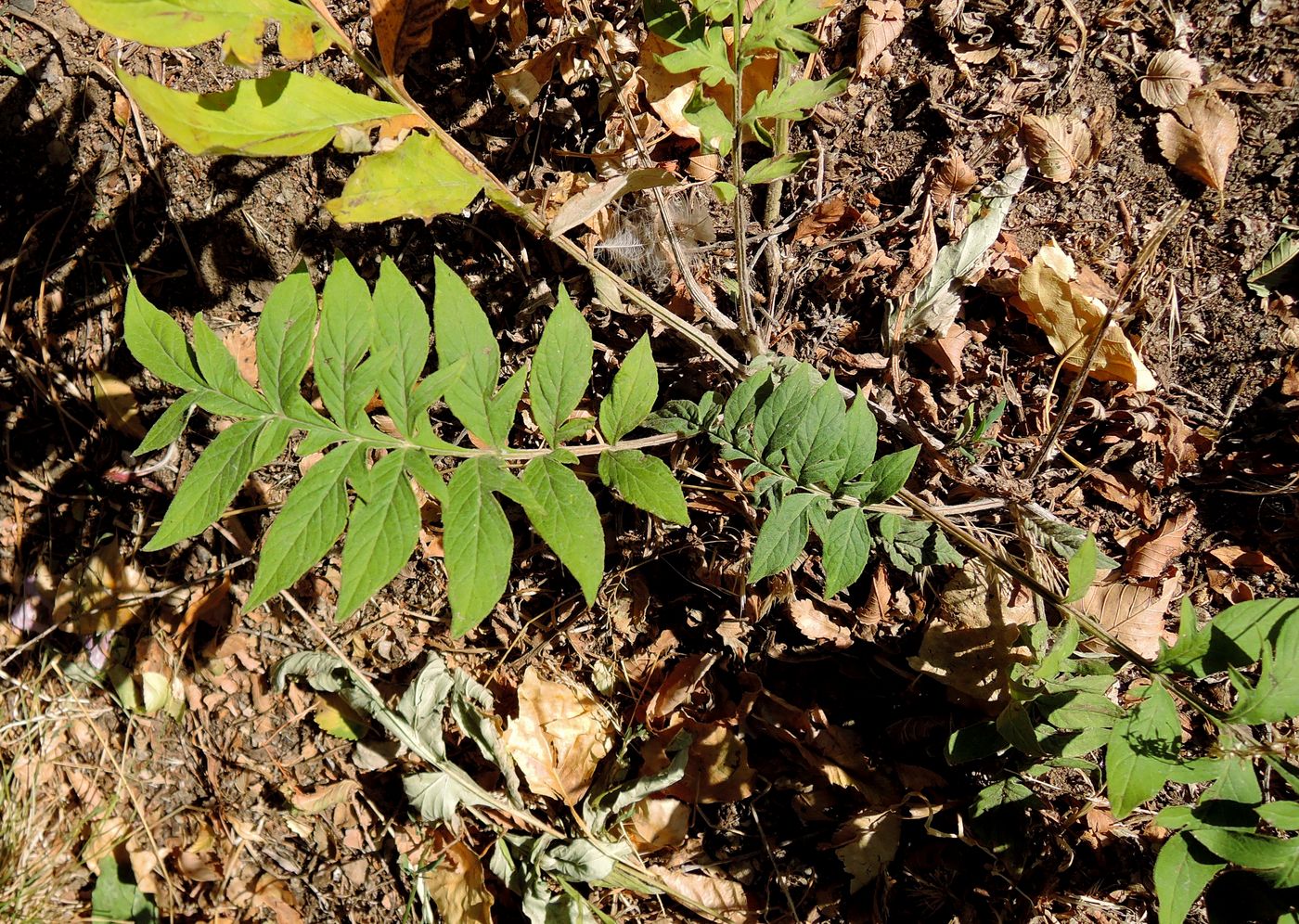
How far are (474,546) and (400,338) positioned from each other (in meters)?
0.46

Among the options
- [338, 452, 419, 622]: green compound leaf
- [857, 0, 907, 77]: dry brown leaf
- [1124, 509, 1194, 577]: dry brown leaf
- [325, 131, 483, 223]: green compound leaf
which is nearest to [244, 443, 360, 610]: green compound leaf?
[338, 452, 419, 622]: green compound leaf

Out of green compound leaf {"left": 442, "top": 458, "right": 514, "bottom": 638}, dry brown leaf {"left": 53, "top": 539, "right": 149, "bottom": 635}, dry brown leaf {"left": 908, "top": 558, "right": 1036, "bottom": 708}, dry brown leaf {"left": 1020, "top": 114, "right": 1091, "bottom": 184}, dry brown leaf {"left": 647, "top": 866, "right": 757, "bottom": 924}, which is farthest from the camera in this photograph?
dry brown leaf {"left": 53, "top": 539, "right": 149, "bottom": 635}

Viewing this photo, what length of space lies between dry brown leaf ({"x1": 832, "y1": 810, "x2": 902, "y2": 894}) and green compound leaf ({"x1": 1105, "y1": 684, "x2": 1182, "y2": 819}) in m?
0.93

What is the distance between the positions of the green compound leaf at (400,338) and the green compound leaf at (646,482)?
46 centimetres

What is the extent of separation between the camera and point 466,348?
1.70m

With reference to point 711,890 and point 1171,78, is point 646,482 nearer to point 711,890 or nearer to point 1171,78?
point 711,890

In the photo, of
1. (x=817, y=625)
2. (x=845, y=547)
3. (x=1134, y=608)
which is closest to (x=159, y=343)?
(x=845, y=547)

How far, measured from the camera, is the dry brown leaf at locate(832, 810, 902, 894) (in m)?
2.38

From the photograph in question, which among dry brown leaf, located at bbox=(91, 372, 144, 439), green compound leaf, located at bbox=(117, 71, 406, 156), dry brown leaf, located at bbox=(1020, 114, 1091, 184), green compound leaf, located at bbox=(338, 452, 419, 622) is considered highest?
green compound leaf, located at bbox=(117, 71, 406, 156)

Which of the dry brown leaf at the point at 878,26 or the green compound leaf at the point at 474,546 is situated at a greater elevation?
the dry brown leaf at the point at 878,26

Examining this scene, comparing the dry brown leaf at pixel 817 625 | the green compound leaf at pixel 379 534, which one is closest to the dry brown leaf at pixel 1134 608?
the dry brown leaf at pixel 817 625

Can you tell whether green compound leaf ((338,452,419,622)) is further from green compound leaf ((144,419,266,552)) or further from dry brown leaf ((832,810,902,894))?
dry brown leaf ((832,810,902,894))

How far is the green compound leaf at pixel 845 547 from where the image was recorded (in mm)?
1739

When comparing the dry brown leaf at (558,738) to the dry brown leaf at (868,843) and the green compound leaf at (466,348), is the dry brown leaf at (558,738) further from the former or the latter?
the green compound leaf at (466,348)
